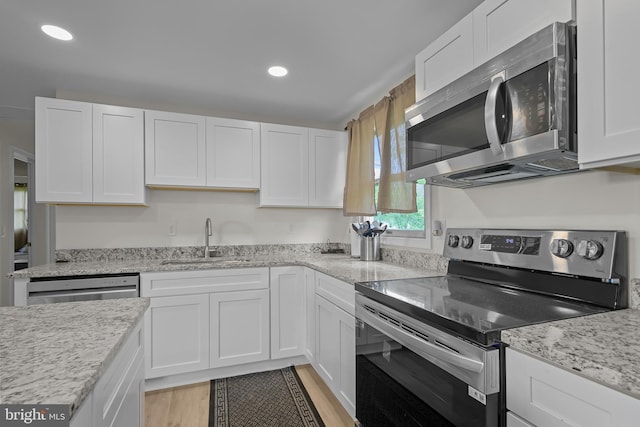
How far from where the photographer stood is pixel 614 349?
77 cm

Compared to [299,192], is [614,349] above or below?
below

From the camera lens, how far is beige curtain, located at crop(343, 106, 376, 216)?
284 cm

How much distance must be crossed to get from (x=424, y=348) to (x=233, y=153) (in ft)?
7.76

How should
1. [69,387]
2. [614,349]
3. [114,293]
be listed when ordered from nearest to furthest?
[69,387]
[614,349]
[114,293]

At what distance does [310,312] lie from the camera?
8.61 feet

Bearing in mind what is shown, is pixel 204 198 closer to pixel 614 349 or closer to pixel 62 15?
pixel 62 15

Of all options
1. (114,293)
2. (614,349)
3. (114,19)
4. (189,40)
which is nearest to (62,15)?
(114,19)

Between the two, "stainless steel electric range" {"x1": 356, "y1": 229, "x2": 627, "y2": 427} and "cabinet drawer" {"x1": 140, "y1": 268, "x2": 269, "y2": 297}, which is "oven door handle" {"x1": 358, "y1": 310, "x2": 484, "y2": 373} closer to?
"stainless steel electric range" {"x1": 356, "y1": 229, "x2": 627, "y2": 427}

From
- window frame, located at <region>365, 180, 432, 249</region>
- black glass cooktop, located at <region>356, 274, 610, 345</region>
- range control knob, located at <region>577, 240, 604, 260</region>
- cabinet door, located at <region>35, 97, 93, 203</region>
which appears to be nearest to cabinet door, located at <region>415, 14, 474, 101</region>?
window frame, located at <region>365, 180, 432, 249</region>

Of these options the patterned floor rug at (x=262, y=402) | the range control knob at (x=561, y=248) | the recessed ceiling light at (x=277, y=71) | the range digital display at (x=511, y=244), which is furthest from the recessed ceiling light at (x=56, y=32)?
the range control knob at (x=561, y=248)

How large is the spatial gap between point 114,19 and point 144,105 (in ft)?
4.17

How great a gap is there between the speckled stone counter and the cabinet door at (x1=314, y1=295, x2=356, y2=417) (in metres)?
1.06

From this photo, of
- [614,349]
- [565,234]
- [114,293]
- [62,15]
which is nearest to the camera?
[614,349]

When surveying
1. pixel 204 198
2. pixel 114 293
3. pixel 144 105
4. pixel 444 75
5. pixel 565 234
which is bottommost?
pixel 114 293
